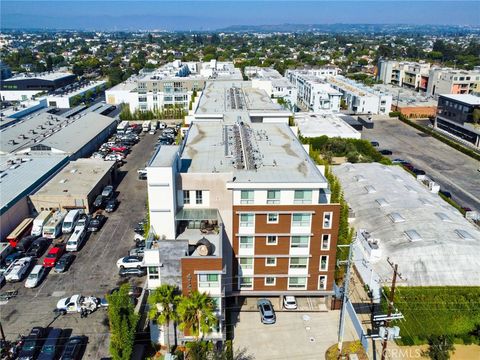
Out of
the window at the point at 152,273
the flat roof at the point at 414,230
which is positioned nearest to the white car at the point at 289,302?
the flat roof at the point at 414,230

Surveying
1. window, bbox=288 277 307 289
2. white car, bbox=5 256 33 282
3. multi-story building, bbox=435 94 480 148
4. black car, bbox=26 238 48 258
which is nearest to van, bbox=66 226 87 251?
black car, bbox=26 238 48 258

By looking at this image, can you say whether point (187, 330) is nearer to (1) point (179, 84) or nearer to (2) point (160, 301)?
(2) point (160, 301)

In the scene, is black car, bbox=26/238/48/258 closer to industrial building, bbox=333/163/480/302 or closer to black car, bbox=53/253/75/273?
black car, bbox=53/253/75/273

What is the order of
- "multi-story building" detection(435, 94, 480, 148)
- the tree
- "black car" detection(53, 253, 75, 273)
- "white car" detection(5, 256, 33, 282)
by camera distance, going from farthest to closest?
"multi-story building" detection(435, 94, 480, 148), "black car" detection(53, 253, 75, 273), "white car" detection(5, 256, 33, 282), the tree

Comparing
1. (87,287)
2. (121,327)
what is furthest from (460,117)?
(121,327)

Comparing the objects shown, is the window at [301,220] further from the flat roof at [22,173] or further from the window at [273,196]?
the flat roof at [22,173]

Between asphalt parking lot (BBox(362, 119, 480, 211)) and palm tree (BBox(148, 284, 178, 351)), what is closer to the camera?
palm tree (BBox(148, 284, 178, 351))
